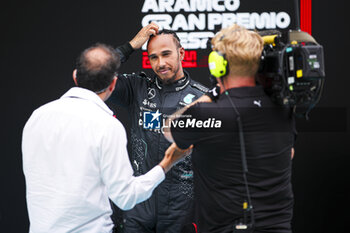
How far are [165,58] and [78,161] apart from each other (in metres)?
1.04

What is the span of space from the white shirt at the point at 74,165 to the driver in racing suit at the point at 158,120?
696 millimetres

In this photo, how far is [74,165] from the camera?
1.77m

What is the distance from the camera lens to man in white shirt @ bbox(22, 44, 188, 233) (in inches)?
69.9

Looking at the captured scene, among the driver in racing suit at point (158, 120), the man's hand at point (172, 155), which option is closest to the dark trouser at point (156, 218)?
the driver in racing suit at point (158, 120)

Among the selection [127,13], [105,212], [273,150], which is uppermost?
[127,13]

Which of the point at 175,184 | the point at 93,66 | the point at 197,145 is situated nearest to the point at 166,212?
the point at 175,184

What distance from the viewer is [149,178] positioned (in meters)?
1.94

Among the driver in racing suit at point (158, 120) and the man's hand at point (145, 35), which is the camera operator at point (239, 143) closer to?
the driver in racing suit at point (158, 120)

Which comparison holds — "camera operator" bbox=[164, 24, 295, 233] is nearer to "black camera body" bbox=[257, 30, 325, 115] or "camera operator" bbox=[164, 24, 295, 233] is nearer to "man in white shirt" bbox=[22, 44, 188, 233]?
"black camera body" bbox=[257, 30, 325, 115]

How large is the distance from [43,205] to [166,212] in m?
0.87

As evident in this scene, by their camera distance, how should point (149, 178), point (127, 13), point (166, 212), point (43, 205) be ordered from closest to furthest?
point (43, 205) → point (149, 178) → point (166, 212) → point (127, 13)

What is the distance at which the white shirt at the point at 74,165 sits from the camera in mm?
1774

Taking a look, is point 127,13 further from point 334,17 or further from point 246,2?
point 334,17

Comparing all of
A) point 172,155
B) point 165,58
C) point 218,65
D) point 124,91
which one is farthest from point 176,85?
point 218,65
